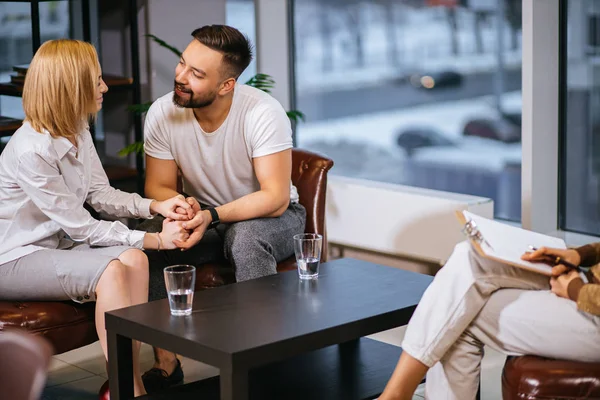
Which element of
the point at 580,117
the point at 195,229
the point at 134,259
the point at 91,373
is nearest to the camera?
the point at 134,259

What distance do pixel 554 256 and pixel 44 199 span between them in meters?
1.46

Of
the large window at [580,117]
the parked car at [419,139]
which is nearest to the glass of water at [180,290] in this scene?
the large window at [580,117]

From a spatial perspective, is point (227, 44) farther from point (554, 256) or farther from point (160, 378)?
point (554, 256)

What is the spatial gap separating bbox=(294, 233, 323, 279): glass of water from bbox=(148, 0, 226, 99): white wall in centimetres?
223

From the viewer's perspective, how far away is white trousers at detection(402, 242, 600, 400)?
2.34m

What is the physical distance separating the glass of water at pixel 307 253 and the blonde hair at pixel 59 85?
0.78 metres

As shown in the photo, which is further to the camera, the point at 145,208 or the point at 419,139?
the point at 419,139

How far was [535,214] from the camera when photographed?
13.7ft

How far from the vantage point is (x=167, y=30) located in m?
4.82

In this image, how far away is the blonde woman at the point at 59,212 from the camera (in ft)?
9.14

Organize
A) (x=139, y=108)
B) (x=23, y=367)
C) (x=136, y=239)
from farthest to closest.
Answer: (x=139, y=108) → (x=136, y=239) → (x=23, y=367)

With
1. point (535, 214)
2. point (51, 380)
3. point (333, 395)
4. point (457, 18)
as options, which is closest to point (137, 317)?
point (333, 395)

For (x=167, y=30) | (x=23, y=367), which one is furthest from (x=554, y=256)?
(x=167, y=30)

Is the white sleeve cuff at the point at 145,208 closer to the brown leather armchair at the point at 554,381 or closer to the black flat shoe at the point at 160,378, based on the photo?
the black flat shoe at the point at 160,378
